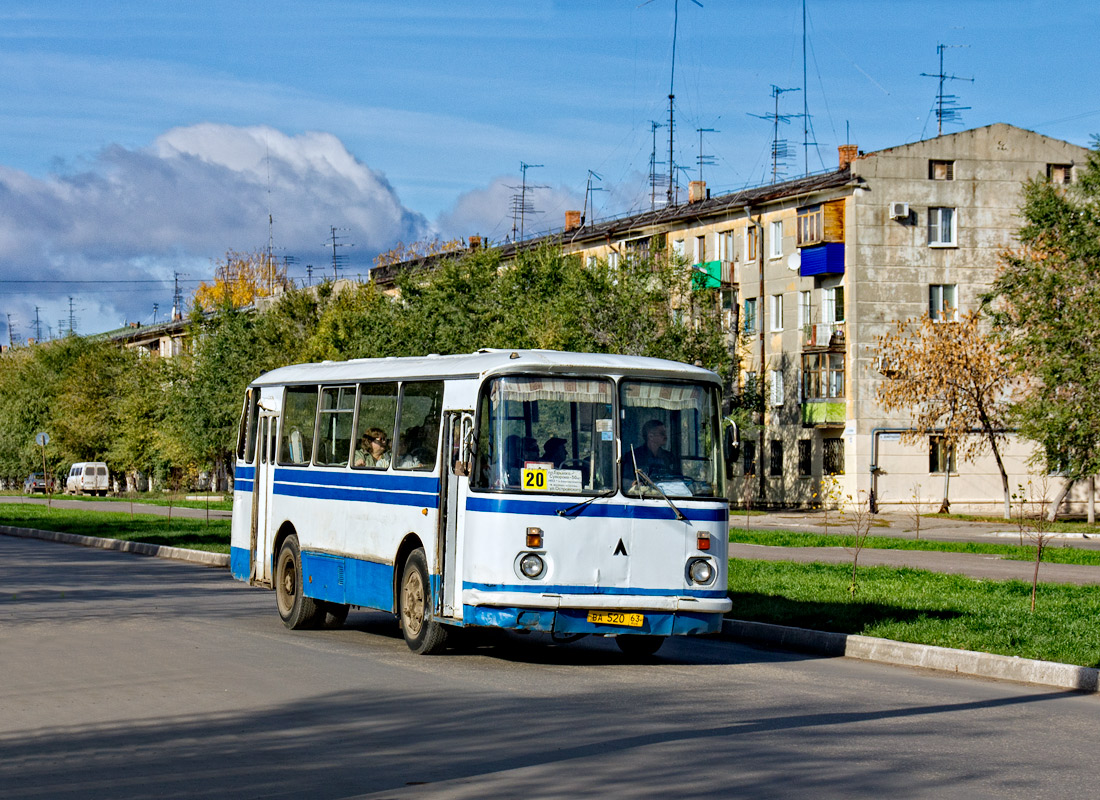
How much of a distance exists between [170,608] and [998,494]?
47.1 meters

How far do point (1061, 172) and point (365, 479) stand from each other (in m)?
51.9

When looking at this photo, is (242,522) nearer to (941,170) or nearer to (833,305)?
(833,305)

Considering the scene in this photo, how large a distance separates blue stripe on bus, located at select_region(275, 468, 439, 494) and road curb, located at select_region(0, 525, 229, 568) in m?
11.1

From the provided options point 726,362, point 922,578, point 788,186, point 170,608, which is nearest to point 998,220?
point 788,186

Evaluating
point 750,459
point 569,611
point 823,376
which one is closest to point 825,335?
point 823,376

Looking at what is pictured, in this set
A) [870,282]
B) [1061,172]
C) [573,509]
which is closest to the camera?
[573,509]

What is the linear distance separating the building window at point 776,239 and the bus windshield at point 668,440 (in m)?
48.9

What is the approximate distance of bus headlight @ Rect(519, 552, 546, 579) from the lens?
42.2 feet

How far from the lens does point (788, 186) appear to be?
201 feet

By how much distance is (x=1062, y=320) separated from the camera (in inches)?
1495

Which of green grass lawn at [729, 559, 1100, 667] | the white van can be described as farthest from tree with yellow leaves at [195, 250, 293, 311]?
green grass lawn at [729, 559, 1100, 667]

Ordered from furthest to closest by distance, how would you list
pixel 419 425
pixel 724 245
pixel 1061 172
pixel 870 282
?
pixel 724 245 → pixel 1061 172 → pixel 870 282 → pixel 419 425

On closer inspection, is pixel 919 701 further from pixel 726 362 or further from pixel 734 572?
pixel 726 362

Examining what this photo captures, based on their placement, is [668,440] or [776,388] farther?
[776,388]
